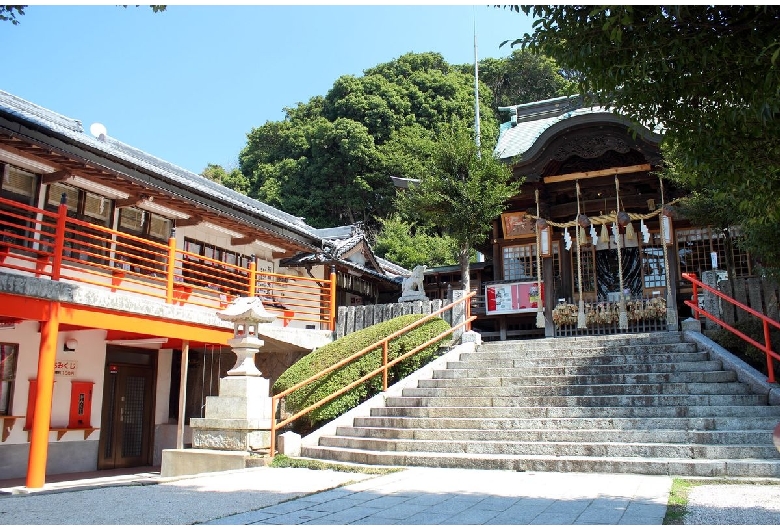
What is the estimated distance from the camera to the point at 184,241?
16281 mm

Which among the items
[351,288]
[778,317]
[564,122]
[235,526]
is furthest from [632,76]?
[351,288]

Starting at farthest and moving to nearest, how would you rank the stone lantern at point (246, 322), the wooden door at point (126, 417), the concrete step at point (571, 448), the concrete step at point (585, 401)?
the wooden door at point (126, 417)
the stone lantern at point (246, 322)
the concrete step at point (585, 401)
the concrete step at point (571, 448)

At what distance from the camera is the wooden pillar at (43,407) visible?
9047mm

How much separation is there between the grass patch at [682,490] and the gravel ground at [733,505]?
5 cm

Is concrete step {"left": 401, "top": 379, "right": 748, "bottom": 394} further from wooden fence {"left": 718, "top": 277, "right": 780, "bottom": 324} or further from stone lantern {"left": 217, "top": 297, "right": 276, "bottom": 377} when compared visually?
stone lantern {"left": 217, "top": 297, "right": 276, "bottom": 377}

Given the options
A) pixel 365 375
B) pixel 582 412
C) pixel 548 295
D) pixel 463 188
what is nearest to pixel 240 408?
pixel 365 375

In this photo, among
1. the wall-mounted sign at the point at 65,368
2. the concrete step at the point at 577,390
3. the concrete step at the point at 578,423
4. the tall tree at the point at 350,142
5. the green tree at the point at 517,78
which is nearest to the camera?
the concrete step at the point at 578,423

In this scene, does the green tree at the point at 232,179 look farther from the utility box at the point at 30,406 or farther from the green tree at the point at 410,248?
the utility box at the point at 30,406

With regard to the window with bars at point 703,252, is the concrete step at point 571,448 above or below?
below

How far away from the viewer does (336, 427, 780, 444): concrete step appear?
7.84 m

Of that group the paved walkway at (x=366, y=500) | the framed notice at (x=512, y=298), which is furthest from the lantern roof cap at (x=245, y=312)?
the framed notice at (x=512, y=298)

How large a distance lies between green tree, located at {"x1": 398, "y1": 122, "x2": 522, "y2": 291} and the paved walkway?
29.5 feet

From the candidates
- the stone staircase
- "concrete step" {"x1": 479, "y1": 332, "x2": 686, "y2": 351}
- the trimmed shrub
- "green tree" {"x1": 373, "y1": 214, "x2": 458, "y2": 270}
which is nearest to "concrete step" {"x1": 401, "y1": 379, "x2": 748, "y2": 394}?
the stone staircase

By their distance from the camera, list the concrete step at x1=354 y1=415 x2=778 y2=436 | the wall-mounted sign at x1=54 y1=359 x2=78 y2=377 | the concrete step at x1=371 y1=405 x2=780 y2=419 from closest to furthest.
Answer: the concrete step at x1=354 y1=415 x2=778 y2=436, the concrete step at x1=371 y1=405 x2=780 y2=419, the wall-mounted sign at x1=54 y1=359 x2=78 y2=377
